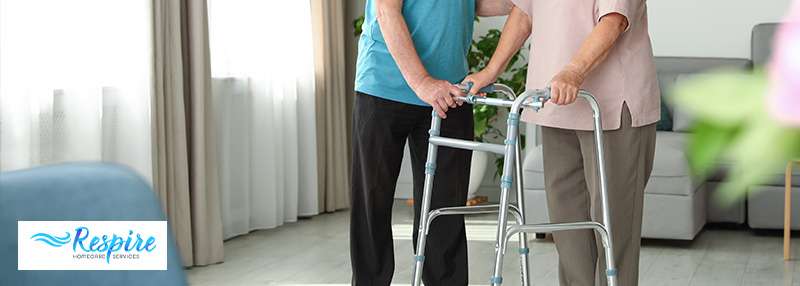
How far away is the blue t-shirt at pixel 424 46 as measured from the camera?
2805 millimetres

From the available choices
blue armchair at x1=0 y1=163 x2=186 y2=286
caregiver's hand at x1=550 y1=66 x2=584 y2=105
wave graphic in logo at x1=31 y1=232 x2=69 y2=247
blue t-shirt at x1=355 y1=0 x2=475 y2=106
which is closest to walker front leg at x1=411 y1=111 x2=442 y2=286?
blue t-shirt at x1=355 y1=0 x2=475 y2=106

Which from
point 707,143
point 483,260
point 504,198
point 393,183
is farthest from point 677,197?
point 707,143

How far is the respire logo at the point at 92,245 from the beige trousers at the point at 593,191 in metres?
1.63

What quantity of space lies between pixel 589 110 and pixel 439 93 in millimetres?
361

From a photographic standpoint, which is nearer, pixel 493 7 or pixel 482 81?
pixel 482 81

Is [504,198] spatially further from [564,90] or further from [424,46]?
[424,46]

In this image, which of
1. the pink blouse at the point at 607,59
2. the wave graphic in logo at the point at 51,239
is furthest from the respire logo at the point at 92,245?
the pink blouse at the point at 607,59

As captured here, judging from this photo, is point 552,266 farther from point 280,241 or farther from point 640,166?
point 640,166

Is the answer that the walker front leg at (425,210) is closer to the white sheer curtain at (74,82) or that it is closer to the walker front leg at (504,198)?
the walker front leg at (504,198)

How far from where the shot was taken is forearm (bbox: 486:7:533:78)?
267 cm

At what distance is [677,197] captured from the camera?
4746 millimetres

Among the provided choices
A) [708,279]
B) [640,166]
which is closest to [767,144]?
[640,166]

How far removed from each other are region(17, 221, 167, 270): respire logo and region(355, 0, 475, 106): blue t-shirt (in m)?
1.80

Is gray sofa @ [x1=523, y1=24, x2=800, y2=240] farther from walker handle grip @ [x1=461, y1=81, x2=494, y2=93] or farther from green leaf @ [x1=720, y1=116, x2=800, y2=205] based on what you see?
green leaf @ [x1=720, y1=116, x2=800, y2=205]
